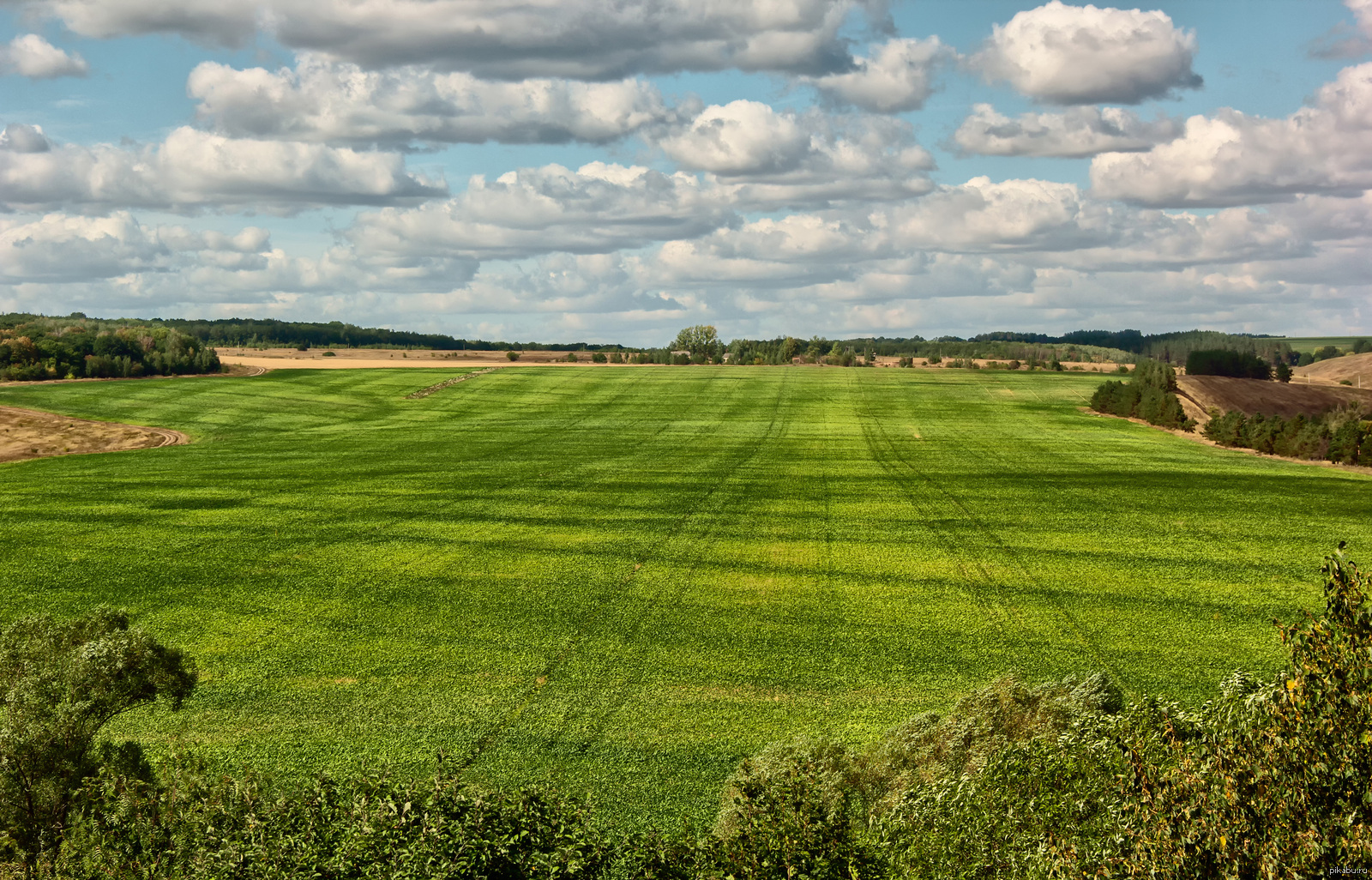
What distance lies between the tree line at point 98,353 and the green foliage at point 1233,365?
125 meters

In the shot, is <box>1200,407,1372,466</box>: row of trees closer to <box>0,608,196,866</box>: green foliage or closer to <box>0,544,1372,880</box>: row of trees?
<box>0,544,1372,880</box>: row of trees

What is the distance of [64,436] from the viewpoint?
75188mm

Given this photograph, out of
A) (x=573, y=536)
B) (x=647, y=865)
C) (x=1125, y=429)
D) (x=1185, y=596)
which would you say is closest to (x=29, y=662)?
(x=647, y=865)

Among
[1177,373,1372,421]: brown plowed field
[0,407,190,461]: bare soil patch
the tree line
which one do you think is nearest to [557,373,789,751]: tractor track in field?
[1177,373,1372,421]: brown plowed field

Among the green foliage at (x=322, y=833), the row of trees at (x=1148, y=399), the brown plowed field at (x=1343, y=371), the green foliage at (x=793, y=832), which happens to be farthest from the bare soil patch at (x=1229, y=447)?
the green foliage at (x=322, y=833)

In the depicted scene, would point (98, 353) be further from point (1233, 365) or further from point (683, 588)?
point (1233, 365)

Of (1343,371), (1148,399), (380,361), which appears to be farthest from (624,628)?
(1343,371)

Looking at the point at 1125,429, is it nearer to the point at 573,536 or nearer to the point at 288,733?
the point at 573,536

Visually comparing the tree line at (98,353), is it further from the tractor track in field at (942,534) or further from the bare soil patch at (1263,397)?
the bare soil patch at (1263,397)

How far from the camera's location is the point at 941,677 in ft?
89.4

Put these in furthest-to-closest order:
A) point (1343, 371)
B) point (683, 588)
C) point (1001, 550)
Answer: point (1343, 371) → point (1001, 550) → point (683, 588)

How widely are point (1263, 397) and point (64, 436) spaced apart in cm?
10419

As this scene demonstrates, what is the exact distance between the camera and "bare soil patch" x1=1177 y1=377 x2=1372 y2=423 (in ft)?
272

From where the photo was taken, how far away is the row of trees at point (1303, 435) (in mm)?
66938
